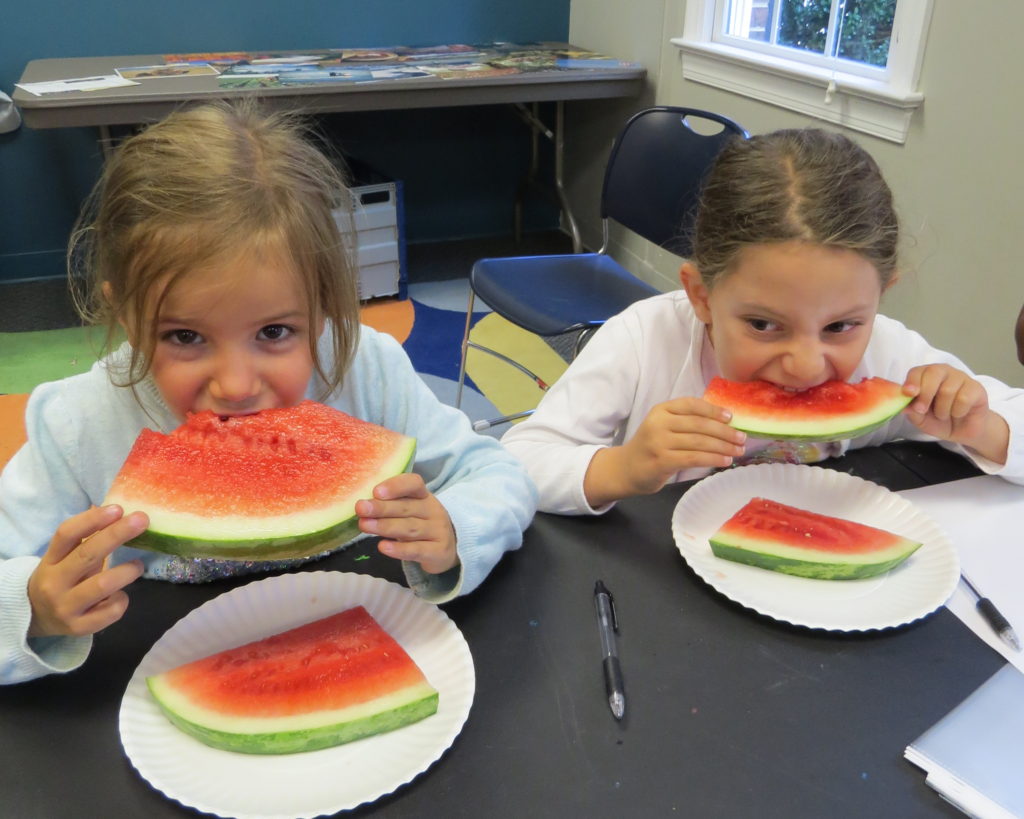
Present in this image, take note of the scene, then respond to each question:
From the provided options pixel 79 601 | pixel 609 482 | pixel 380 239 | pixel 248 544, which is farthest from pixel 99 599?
pixel 380 239

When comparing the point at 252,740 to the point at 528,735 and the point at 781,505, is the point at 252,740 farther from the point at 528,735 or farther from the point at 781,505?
the point at 781,505

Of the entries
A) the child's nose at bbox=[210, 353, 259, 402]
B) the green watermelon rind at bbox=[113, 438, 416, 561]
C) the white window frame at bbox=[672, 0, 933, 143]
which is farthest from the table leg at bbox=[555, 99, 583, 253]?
the green watermelon rind at bbox=[113, 438, 416, 561]

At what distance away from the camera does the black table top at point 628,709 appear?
0.70 m

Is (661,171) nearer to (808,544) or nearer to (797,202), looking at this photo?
(797,202)

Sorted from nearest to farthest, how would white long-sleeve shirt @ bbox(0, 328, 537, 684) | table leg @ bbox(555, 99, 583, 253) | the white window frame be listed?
1. white long-sleeve shirt @ bbox(0, 328, 537, 684)
2. the white window frame
3. table leg @ bbox(555, 99, 583, 253)

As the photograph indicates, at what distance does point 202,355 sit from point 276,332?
9 cm

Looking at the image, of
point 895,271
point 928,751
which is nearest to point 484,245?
point 895,271

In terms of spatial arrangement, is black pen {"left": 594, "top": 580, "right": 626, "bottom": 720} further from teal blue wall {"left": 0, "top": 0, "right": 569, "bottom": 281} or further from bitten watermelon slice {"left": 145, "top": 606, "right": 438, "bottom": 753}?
teal blue wall {"left": 0, "top": 0, "right": 569, "bottom": 281}

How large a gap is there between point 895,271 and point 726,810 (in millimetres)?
894

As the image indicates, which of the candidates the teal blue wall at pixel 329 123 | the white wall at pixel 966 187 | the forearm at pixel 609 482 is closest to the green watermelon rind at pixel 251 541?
the forearm at pixel 609 482

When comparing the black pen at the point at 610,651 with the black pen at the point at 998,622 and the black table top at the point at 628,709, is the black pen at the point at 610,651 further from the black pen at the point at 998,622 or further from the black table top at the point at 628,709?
the black pen at the point at 998,622

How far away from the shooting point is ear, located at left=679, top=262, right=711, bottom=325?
1332 millimetres

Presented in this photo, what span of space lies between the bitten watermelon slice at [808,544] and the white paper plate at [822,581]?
0.5 inches

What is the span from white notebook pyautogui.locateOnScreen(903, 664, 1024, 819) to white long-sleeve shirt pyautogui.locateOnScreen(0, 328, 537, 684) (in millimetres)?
470
